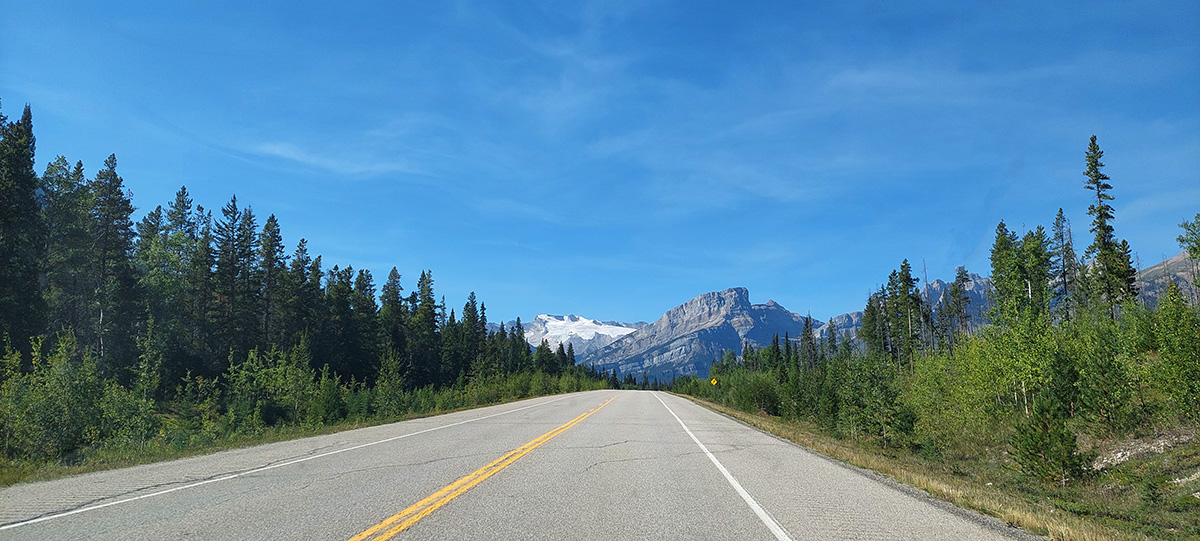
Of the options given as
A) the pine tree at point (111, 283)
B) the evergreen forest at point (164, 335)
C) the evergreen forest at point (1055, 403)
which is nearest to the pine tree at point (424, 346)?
the evergreen forest at point (164, 335)

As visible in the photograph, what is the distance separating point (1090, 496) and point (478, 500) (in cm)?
1542

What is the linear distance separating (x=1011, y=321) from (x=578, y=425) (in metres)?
18.7

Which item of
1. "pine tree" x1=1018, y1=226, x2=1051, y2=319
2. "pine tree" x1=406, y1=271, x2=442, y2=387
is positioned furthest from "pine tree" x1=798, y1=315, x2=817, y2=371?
"pine tree" x1=406, y1=271, x2=442, y2=387

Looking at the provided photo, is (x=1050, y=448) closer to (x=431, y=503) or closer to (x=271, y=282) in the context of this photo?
(x=431, y=503)

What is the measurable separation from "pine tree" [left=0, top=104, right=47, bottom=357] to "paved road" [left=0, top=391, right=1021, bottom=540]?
33.3 m

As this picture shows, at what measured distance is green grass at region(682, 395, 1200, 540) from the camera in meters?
8.16

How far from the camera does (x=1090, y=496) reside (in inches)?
571

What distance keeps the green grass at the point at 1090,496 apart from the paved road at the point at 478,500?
763 mm

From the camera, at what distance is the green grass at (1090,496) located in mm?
8161

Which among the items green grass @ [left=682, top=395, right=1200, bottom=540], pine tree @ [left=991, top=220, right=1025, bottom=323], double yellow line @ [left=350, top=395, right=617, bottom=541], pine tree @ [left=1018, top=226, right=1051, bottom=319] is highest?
pine tree @ [left=1018, top=226, right=1051, bottom=319]

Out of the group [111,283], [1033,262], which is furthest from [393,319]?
[1033,262]

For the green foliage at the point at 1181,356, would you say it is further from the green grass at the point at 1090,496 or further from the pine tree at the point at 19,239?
the pine tree at the point at 19,239

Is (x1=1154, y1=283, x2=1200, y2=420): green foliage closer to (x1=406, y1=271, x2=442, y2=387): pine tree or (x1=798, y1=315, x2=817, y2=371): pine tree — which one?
(x1=406, y1=271, x2=442, y2=387): pine tree

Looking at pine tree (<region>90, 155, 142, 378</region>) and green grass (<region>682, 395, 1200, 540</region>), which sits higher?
pine tree (<region>90, 155, 142, 378</region>)
